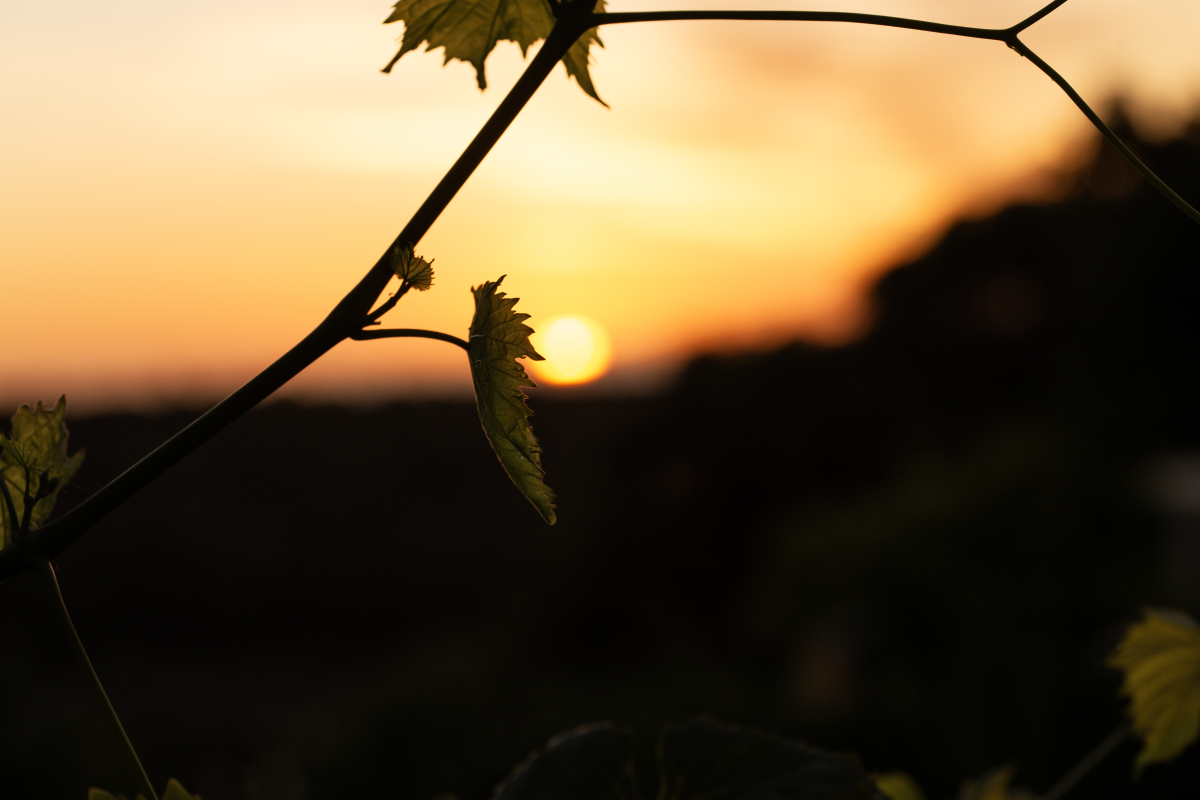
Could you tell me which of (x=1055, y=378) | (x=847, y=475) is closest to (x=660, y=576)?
(x=847, y=475)

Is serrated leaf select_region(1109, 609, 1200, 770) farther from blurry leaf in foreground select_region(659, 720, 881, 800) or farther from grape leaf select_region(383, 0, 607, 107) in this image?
grape leaf select_region(383, 0, 607, 107)

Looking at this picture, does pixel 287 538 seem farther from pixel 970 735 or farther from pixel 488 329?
pixel 488 329

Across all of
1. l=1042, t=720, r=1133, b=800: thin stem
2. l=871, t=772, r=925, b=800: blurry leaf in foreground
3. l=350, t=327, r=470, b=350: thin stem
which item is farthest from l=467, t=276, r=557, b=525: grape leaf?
l=871, t=772, r=925, b=800: blurry leaf in foreground

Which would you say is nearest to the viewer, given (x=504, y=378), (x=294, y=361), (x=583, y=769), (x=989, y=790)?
(x=294, y=361)

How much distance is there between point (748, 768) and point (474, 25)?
0.63 metres

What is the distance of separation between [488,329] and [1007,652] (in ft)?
27.1

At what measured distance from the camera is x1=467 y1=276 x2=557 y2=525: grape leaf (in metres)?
0.55

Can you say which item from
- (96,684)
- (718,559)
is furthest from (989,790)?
(718,559)

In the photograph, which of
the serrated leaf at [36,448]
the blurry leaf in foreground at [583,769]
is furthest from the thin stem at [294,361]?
the blurry leaf in foreground at [583,769]

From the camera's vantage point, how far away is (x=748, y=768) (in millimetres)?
769

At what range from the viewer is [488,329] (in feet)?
1.87

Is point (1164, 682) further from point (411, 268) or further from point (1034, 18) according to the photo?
point (411, 268)

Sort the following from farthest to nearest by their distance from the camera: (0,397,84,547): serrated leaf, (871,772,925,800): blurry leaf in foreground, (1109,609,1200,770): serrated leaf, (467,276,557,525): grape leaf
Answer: (871,772,925,800): blurry leaf in foreground
(1109,609,1200,770): serrated leaf
(0,397,84,547): serrated leaf
(467,276,557,525): grape leaf

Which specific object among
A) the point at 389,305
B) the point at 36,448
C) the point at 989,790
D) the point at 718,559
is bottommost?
the point at 718,559
